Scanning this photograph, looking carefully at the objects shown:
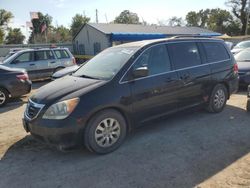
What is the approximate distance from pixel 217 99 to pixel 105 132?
3.12 m

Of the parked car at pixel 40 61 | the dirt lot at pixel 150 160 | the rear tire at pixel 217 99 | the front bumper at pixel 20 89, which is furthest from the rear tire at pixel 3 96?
the rear tire at pixel 217 99

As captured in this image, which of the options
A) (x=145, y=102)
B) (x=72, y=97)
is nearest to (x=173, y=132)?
(x=145, y=102)

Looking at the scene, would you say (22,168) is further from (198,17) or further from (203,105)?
(198,17)

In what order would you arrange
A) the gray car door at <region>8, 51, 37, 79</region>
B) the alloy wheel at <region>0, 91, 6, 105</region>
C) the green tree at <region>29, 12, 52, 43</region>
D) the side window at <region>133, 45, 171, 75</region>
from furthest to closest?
the green tree at <region>29, 12, 52, 43</region> → the gray car door at <region>8, 51, 37, 79</region> → the alloy wheel at <region>0, 91, 6, 105</region> → the side window at <region>133, 45, 171, 75</region>

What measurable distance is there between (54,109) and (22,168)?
988mm

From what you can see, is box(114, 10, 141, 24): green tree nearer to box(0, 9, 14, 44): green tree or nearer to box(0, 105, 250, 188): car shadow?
box(0, 9, 14, 44): green tree

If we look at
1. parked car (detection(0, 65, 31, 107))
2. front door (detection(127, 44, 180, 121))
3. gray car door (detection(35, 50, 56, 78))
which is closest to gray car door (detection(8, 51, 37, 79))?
gray car door (detection(35, 50, 56, 78))

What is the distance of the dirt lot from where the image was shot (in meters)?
3.80

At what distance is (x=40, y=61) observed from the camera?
13828 millimetres

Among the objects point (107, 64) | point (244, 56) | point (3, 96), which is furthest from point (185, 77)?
point (244, 56)

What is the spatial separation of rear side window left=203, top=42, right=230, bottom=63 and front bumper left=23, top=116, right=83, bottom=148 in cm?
346

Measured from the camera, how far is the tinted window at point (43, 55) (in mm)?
13852

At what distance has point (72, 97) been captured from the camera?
4.38 metres

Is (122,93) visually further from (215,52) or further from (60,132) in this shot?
(215,52)
